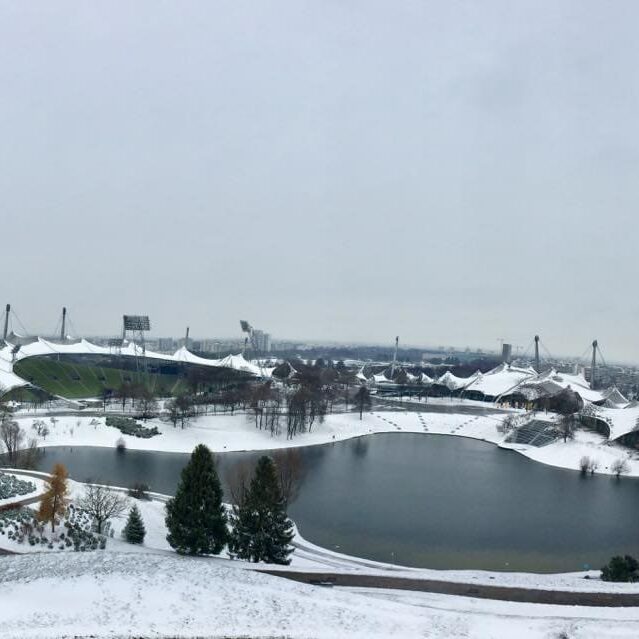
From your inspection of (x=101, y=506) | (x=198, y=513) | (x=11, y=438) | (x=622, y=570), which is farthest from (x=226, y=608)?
(x=11, y=438)

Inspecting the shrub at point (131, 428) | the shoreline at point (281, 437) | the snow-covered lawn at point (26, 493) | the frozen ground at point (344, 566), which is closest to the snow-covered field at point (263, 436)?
the shoreline at point (281, 437)

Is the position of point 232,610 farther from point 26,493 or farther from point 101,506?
point 26,493

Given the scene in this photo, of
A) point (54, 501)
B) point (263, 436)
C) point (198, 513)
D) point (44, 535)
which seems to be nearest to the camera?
point (198, 513)

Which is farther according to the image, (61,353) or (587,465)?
(61,353)

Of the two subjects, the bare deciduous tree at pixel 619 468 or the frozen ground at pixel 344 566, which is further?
the bare deciduous tree at pixel 619 468

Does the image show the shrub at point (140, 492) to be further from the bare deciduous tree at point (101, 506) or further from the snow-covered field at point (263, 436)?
the snow-covered field at point (263, 436)

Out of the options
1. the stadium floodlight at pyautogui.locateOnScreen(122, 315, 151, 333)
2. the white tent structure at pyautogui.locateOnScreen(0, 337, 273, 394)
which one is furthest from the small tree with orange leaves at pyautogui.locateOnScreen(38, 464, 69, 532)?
the stadium floodlight at pyautogui.locateOnScreen(122, 315, 151, 333)

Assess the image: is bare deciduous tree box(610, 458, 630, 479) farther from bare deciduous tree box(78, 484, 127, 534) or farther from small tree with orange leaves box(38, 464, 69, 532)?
small tree with orange leaves box(38, 464, 69, 532)
